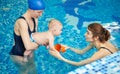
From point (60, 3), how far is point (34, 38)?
9.88ft

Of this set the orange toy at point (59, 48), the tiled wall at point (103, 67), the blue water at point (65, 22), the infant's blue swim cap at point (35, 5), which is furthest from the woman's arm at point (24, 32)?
the tiled wall at point (103, 67)

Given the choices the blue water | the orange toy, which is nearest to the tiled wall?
the orange toy

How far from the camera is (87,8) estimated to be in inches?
272

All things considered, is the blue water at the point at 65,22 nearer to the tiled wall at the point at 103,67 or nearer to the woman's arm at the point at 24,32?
the woman's arm at the point at 24,32

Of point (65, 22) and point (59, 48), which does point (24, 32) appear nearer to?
point (59, 48)

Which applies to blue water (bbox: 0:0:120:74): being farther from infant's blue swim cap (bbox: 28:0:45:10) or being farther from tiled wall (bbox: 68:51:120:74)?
tiled wall (bbox: 68:51:120:74)

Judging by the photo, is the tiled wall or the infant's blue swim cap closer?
the tiled wall

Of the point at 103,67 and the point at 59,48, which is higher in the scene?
the point at 59,48

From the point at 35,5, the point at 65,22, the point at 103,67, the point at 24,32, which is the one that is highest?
the point at 65,22

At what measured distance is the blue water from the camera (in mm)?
4943

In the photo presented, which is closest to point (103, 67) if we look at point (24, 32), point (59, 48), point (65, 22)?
point (24, 32)

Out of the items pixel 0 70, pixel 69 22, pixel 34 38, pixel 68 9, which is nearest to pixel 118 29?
pixel 69 22

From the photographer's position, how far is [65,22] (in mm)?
6289

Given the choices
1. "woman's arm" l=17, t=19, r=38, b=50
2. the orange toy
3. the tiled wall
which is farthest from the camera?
the orange toy
